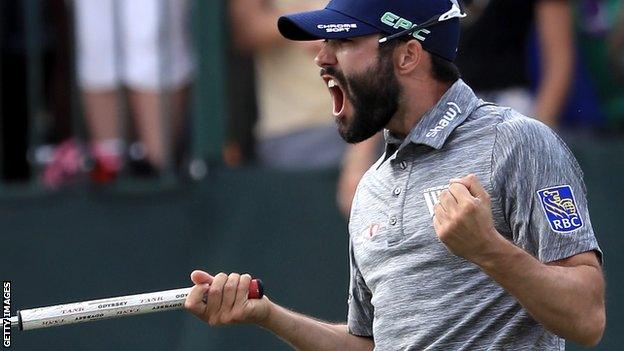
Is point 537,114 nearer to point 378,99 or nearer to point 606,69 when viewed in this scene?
point 606,69

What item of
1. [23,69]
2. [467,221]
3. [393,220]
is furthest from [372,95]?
[23,69]

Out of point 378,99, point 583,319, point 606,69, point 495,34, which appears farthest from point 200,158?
point 583,319

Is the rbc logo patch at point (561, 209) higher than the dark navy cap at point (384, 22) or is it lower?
lower

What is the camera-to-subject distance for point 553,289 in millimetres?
3135

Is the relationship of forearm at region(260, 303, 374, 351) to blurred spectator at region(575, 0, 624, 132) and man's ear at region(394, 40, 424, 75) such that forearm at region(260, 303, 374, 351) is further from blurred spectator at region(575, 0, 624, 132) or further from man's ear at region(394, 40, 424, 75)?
blurred spectator at region(575, 0, 624, 132)

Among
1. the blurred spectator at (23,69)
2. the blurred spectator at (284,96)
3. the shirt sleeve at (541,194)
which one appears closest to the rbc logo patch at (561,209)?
the shirt sleeve at (541,194)

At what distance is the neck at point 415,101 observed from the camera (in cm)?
366

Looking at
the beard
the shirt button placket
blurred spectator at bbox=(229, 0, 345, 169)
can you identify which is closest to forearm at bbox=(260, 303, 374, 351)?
the shirt button placket

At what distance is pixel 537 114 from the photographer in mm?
6281

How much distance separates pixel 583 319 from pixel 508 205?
0.32 m

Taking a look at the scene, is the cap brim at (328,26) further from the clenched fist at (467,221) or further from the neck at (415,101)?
the clenched fist at (467,221)

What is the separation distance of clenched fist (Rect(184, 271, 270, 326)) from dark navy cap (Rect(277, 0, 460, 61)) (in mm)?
642

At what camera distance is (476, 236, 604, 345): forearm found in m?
3.11

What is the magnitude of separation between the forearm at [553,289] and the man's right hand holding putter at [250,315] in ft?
2.32
